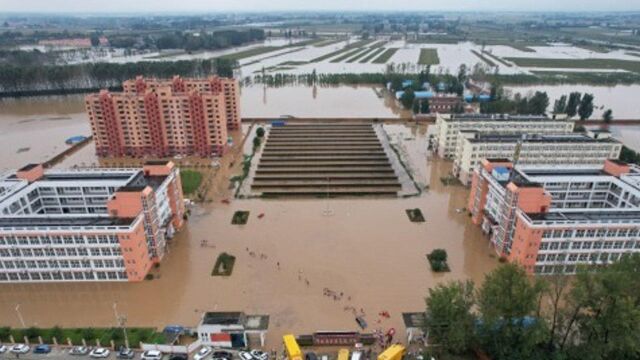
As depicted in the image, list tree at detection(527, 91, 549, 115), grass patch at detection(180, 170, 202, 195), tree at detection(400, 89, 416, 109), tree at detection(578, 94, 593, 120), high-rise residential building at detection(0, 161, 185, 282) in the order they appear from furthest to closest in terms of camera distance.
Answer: tree at detection(400, 89, 416, 109) → tree at detection(527, 91, 549, 115) → tree at detection(578, 94, 593, 120) → grass patch at detection(180, 170, 202, 195) → high-rise residential building at detection(0, 161, 185, 282)

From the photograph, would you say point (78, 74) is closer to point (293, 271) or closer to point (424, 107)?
point (424, 107)

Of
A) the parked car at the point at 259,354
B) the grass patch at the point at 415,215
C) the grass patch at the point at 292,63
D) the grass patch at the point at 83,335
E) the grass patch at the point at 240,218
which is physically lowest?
the parked car at the point at 259,354

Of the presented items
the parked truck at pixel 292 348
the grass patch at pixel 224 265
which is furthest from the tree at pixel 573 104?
the parked truck at pixel 292 348

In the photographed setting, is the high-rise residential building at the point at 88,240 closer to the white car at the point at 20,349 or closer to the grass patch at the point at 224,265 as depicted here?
the grass patch at the point at 224,265

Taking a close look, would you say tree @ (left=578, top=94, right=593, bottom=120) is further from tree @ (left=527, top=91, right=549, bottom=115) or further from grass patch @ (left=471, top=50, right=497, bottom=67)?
grass patch @ (left=471, top=50, right=497, bottom=67)

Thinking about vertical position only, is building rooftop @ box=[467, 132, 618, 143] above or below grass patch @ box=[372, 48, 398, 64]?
above

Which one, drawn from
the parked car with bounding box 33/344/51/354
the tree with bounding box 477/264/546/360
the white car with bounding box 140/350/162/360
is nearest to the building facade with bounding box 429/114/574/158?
the tree with bounding box 477/264/546/360
